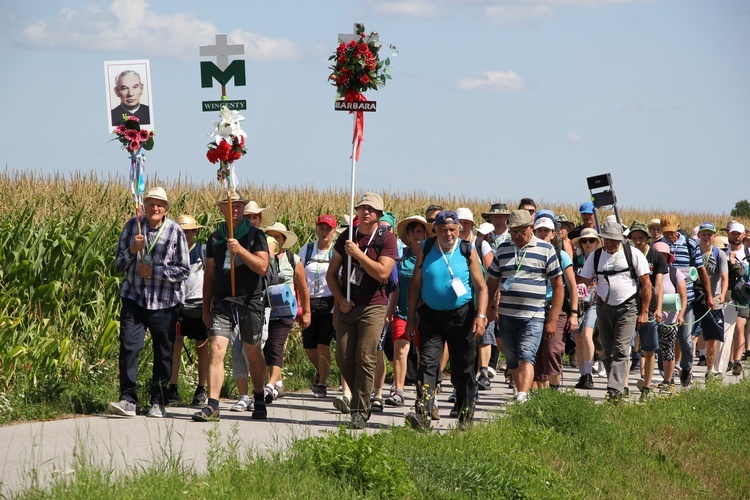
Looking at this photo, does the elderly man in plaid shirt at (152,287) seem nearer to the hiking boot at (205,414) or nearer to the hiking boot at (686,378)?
the hiking boot at (205,414)

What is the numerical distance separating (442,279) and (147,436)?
290cm

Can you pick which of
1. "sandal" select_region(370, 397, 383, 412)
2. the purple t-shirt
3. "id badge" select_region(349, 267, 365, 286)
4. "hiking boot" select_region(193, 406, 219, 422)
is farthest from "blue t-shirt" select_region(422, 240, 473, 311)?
"hiking boot" select_region(193, 406, 219, 422)

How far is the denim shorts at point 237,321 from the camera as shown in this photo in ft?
32.3

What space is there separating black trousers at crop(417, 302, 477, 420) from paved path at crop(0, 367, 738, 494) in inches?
16.0

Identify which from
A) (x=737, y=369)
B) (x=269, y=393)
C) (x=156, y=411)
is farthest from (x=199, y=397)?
(x=737, y=369)

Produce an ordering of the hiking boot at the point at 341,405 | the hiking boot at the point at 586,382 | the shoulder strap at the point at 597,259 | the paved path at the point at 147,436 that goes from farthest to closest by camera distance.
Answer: the hiking boot at the point at 586,382, the shoulder strap at the point at 597,259, the hiking boot at the point at 341,405, the paved path at the point at 147,436

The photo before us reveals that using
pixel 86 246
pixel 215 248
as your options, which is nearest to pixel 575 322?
pixel 215 248

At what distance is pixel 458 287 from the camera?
373 inches

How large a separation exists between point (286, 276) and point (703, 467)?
4.82 meters

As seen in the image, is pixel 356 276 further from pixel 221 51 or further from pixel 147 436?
pixel 221 51

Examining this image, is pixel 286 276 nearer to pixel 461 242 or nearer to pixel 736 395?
pixel 461 242

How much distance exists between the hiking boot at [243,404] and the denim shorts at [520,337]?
263 cm

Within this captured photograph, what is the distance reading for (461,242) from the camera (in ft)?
32.0

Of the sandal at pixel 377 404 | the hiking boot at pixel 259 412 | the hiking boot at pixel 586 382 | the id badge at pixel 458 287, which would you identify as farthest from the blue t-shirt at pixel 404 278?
the hiking boot at pixel 586 382
